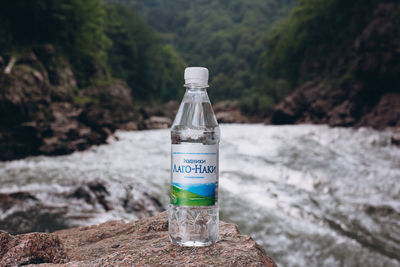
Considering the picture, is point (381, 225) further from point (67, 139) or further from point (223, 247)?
point (67, 139)

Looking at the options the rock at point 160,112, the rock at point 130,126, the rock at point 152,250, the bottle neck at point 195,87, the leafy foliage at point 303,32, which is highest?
the leafy foliage at point 303,32

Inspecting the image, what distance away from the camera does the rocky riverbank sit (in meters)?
17.5

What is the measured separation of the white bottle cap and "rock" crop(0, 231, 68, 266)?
119 centimetres

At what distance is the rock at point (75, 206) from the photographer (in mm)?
5602

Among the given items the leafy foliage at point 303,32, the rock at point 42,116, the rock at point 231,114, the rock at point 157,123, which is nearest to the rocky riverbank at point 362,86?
the leafy foliage at point 303,32

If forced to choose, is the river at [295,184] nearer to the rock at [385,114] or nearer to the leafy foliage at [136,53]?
the rock at [385,114]

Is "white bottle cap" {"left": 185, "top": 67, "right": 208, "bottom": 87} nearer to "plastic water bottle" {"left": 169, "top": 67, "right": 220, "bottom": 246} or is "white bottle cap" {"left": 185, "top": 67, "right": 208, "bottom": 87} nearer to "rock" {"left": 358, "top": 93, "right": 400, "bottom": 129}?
"plastic water bottle" {"left": 169, "top": 67, "right": 220, "bottom": 246}

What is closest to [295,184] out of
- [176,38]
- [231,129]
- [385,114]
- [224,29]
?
[385,114]

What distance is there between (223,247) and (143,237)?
1.78 ft

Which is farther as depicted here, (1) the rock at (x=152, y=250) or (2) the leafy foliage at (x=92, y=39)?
(2) the leafy foliage at (x=92, y=39)

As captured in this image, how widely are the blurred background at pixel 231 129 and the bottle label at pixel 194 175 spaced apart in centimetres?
Result: 168

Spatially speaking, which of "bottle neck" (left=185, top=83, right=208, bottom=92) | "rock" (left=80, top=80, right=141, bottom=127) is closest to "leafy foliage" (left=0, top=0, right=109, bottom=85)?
"rock" (left=80, top=80, right=141, bottom=127)

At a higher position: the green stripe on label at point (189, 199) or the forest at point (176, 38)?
the forest at point (176, 38)

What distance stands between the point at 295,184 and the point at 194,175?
7.18 metres
